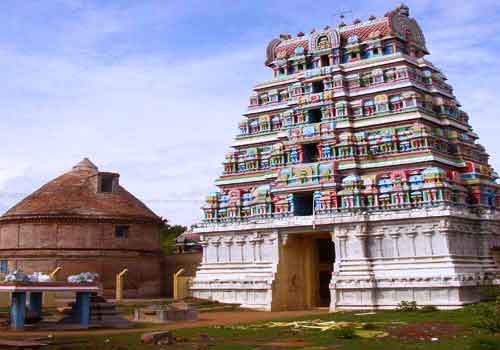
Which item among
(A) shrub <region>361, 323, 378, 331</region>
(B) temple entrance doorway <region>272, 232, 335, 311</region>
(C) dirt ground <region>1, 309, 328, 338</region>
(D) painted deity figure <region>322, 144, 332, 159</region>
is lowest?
(A) shrub <region>361, 323, 378, 331</region>

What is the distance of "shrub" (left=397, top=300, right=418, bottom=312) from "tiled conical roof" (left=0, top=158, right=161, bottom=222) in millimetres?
23335

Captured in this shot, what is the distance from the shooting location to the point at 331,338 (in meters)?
19.3

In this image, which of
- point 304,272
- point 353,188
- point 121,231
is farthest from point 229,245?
point 121,231

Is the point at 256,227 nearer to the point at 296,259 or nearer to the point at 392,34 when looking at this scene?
the point at 296,259

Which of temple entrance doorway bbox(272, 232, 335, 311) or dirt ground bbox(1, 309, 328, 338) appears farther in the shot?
temple entrance doorway bbox(272, 232, 335, 311)

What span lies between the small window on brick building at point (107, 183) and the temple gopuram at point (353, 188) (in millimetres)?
11973

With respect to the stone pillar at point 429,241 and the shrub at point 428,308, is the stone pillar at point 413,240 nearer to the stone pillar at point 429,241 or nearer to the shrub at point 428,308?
the stone pillar at point 429,241

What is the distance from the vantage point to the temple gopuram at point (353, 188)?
3281 centimetres

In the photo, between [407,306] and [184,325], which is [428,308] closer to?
[407,306]

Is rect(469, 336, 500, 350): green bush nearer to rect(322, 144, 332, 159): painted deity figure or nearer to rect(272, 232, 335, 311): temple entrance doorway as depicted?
rect(272, 232, 335, 311): temple entrance doorway

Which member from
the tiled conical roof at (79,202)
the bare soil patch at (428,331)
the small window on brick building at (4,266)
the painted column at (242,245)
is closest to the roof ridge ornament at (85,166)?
the tiled conical roof at (79,202)

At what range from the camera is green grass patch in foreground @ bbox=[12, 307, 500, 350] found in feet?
56.0

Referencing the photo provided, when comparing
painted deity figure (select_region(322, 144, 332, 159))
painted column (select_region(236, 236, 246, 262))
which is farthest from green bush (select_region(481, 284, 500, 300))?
painted column (select_region(236, 236, 246, 262))

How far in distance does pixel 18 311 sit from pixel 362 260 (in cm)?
1788
